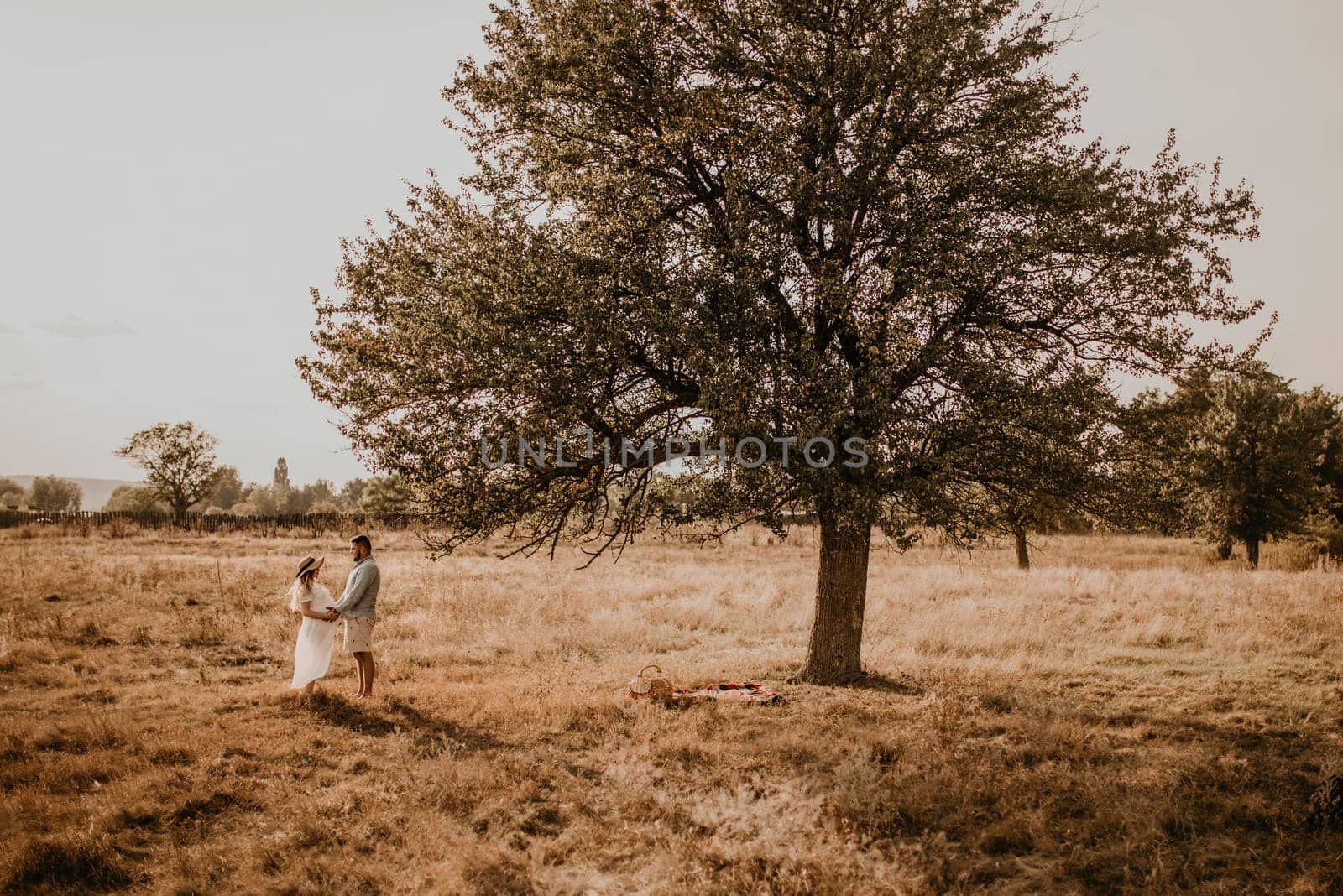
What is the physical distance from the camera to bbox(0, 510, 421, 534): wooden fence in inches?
1687

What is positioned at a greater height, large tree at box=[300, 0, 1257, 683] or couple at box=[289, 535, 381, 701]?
large tree at box=[300, 0, 1257, 683]

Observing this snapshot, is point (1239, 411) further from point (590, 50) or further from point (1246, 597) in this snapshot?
point (590, 50)

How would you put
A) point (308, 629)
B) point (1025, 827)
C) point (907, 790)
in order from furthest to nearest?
point (308, 629) < point (907, 790) < point (1025, 827)

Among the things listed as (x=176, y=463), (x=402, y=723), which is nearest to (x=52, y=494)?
(x=176, y=463)

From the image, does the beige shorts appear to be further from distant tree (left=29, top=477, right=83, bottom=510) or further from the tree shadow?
distant tree (left=29, top=477, right=83, bottom=510)

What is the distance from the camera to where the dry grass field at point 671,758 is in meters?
6.13

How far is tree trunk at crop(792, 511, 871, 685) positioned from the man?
21.8 feet

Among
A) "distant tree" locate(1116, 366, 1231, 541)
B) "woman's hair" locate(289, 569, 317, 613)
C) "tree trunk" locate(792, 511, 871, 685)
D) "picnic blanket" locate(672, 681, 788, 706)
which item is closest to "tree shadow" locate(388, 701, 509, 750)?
"woman's hair" locate(289, 569, 317, 613)

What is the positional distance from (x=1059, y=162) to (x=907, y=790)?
8.99 metres

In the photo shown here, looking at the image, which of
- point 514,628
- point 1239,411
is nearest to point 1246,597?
point 1239,411

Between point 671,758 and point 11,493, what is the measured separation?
184 metres

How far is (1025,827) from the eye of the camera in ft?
21.7

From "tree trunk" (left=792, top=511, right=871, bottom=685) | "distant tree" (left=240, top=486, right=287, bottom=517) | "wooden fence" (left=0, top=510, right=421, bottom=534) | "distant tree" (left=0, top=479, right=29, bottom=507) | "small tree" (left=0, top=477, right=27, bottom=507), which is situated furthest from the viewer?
"distant tree" (left=240, top=486, right=287, bottom=517)

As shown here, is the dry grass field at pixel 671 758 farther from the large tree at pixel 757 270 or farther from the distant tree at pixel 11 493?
the distant tree at pixel 11 493
